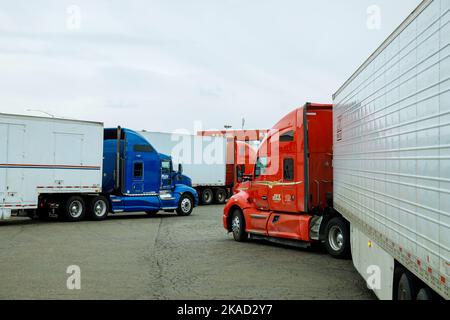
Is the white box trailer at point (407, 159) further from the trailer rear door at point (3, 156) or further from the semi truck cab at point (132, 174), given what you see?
the semi truck cab at point (132, 174)

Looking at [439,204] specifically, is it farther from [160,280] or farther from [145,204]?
[145,204]

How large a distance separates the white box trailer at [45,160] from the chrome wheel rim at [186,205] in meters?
4.63

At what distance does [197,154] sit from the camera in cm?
3177

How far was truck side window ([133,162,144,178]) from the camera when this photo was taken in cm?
2309

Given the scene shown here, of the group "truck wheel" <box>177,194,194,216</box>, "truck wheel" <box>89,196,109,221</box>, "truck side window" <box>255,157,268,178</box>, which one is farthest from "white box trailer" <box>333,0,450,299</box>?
"truck wheel" <box>177,194,194,216</box>

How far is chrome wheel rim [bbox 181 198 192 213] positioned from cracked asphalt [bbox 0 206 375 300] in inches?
318

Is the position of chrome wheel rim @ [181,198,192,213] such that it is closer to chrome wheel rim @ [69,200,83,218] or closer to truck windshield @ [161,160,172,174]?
truck windshield @ [161,160,172,174]

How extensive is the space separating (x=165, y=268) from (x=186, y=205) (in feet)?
49.1

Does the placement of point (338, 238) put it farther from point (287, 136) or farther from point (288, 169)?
point (287, 136)

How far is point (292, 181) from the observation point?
43.3ft

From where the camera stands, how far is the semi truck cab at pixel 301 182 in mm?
12572

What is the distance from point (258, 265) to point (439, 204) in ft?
22.0

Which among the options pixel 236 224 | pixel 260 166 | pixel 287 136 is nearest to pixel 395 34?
pixel 287 136
